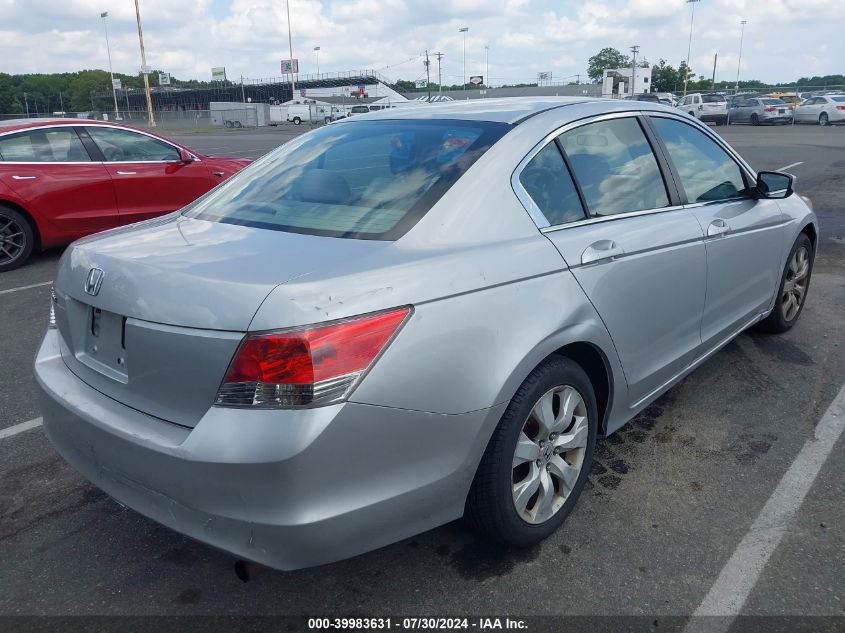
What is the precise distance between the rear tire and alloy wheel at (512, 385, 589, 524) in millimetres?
6921

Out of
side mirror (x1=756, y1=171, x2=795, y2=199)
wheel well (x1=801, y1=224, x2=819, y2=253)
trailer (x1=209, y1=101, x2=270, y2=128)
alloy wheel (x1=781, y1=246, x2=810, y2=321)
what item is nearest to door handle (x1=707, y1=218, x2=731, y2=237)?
side mirror (x1=756, y1=171, x2=795, y2=199)

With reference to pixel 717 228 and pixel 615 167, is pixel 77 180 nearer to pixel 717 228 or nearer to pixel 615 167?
pixel 615 167

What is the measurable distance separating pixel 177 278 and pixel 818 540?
8.39 ft

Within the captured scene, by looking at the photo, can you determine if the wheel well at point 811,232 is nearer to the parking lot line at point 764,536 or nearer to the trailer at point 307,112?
the parking lot line at point 764,536

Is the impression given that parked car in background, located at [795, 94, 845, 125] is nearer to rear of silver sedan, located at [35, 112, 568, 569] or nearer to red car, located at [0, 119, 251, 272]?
red car, located at [0, 119, 251, 272]

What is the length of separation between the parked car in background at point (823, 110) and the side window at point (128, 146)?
33.9 m

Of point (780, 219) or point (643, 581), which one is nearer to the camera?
point (643, 581)

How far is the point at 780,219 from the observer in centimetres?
439

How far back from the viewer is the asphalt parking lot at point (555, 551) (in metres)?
2.48

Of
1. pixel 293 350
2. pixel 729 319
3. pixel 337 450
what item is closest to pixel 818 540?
pixel 729 319

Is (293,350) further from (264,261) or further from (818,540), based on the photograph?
(818,540)

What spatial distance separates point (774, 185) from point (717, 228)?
100cm

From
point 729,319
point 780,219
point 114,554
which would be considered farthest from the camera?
point 780,219

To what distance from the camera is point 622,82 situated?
48594 millimetres
